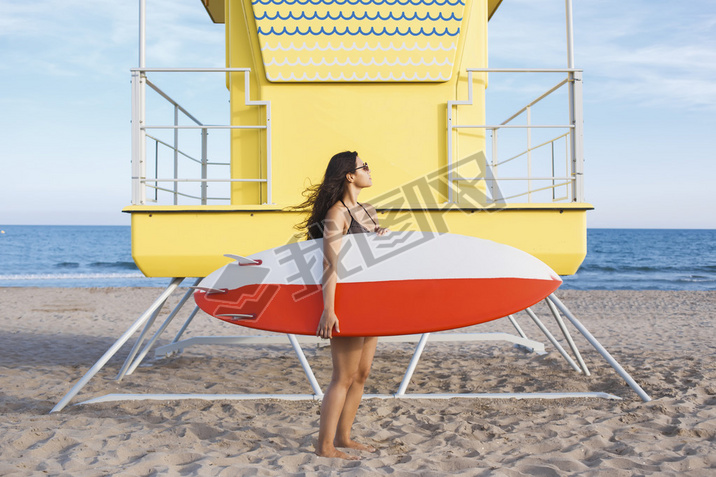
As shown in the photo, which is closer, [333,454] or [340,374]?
[340,374]

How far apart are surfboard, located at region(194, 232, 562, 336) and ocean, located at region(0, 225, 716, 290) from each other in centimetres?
2157

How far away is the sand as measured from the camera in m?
3.12

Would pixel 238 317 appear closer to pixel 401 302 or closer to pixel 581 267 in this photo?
pixel 401 302

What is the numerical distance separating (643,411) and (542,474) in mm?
1674

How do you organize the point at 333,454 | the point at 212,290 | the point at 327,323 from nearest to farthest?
the point at 327,323 < the point at 333,454 < the point at 212,290

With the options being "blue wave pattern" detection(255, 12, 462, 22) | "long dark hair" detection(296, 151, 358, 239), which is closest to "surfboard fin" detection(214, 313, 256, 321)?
"long dark hair" detection(296, 151, 358, 239)

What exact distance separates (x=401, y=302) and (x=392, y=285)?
4.5 inches

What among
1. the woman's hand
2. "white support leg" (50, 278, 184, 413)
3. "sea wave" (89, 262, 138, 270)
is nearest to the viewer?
the woman's hand

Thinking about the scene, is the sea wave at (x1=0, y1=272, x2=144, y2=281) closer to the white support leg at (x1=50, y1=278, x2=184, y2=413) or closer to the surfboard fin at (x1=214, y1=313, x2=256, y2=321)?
the white support leg at (x1=50, y1=278, x2=184, y2=413)

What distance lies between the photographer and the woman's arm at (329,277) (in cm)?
280

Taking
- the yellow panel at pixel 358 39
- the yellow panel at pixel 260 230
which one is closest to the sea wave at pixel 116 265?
the yellow panel at pixel 260 230

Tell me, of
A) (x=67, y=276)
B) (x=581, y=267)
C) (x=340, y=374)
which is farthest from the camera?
(x=581, y=267)

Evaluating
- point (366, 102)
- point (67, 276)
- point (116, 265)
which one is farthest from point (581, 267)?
point (366, 102)

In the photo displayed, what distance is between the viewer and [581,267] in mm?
32562
